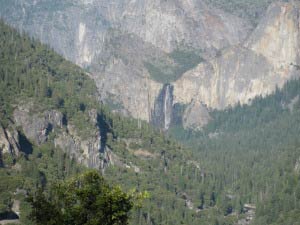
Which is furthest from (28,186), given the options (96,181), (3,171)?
(96,181)

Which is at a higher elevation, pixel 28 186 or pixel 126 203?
pixel 126 203

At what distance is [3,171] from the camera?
187m

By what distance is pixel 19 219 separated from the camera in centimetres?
15750

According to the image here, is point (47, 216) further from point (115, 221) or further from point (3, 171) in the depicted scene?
point (3, 171)

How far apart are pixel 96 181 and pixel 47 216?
17.1 feet

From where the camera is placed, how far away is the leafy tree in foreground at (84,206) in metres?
57.3

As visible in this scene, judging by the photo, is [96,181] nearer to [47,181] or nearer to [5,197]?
[5,197]

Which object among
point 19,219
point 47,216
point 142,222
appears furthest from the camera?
point 142,222

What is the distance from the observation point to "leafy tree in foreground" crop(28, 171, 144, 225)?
188 feet

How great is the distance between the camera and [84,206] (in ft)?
192

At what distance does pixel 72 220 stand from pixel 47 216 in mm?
1872

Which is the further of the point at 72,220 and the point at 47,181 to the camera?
the point at 47,181

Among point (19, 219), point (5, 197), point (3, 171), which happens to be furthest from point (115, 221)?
point (3, 171)

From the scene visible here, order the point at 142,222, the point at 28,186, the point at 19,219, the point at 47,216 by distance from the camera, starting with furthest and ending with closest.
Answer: the point at 142,222, the point at 28,186, the point at 19,219, the point at 47,216
